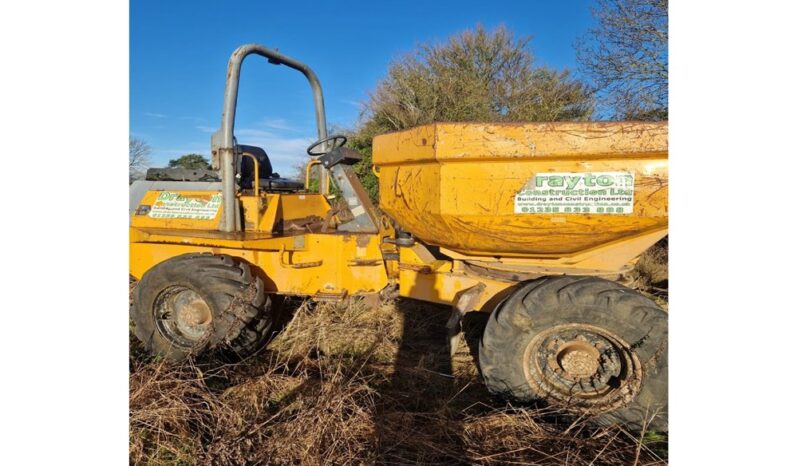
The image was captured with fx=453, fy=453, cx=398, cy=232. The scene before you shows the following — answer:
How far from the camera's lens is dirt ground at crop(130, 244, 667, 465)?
7.41 feet

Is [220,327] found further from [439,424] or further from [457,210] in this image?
[457,210]

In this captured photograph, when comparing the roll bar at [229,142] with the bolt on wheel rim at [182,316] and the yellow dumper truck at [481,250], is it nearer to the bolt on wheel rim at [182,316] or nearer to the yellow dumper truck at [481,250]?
the yellow dumper truck at [481,250]

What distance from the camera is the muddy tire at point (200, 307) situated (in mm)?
3361

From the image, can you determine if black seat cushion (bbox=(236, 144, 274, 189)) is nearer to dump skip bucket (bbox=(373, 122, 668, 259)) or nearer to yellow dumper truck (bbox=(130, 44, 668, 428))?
yellow dumper truck (bbox=(130, 44, 668, 428))

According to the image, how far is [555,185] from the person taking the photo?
2.42m

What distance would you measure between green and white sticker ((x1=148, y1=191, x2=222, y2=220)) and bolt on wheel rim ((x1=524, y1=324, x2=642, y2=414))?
111 inches

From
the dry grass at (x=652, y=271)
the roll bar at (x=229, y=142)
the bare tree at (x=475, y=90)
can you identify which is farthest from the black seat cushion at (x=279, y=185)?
the bare tree at (x=475, y=90)

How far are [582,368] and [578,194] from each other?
1.00 metres

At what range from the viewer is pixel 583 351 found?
2588 millimetres

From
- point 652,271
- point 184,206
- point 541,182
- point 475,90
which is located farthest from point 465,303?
point 475,90

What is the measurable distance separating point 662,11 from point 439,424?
886 cm

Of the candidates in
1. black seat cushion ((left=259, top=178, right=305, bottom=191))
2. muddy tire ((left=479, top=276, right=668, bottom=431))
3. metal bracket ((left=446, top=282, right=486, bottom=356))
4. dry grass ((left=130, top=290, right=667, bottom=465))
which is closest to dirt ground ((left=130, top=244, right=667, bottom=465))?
dry grass ((left=130, top=290, right=667, bottom=465))

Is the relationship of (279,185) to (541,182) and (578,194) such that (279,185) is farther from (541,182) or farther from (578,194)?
(578,194)

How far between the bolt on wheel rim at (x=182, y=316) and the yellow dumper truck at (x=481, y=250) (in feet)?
0.04
